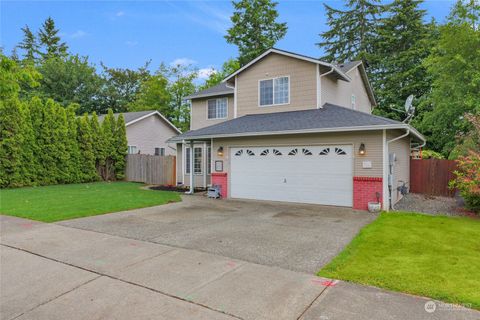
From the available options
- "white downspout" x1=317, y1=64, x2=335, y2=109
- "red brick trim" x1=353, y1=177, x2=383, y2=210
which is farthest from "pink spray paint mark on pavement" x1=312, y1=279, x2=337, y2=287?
"white downspout" x1=317, y1=64, x2=335, y2=109

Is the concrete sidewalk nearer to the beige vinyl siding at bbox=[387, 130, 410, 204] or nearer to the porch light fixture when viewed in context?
the porch light fixture

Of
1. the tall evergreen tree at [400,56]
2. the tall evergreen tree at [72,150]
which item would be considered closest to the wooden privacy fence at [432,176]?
the tall evergreen tree at [400,56]

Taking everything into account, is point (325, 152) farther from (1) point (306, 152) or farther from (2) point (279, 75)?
(2) point (279, 75)

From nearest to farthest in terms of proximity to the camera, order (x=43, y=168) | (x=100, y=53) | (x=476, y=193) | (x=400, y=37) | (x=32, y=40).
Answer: (x=476, y=193), (x=43, y=168), (x=400, y=37), (x=100, y=53), (x=32, y=40)

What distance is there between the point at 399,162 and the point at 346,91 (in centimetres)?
515

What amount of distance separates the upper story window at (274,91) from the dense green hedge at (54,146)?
1099cm

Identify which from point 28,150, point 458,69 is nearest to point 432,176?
point 458,69

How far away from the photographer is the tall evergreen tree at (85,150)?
58.3ft

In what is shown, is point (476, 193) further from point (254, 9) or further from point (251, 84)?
point (254, 9)

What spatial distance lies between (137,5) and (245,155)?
9733 millimetres

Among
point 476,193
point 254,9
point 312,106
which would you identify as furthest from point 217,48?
point 476,193

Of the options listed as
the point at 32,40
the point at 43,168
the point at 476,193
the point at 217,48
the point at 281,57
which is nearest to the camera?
the point at 476,193

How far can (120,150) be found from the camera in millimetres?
19438

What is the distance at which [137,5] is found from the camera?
1476 centimetres
